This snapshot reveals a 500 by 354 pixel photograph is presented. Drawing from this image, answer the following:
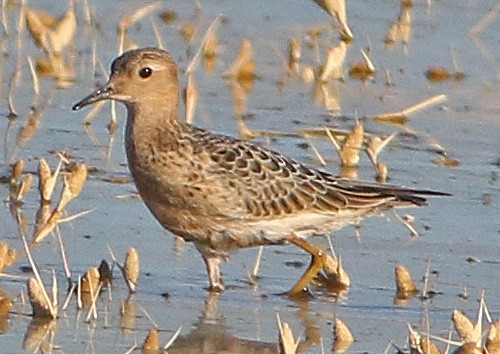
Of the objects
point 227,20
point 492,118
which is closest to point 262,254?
point 492,118

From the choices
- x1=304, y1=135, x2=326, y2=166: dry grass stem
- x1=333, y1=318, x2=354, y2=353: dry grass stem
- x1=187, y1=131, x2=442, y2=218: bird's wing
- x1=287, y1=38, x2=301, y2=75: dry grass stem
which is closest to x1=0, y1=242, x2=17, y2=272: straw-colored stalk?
x1=187, y1=131, x2=442, y2=218: bird's wing

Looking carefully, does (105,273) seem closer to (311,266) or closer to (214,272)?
(214,272)

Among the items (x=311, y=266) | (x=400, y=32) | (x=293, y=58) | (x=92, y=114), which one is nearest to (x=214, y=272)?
(x=311, y=266)

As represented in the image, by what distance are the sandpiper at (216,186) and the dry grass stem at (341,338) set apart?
2.70 ft

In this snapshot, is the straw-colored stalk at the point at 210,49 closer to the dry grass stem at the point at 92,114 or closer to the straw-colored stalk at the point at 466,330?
the dry grass stem at the point at 92,114

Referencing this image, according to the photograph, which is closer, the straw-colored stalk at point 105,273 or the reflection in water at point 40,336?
the reflection in water at point 40,336

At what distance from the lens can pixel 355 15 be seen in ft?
42.8

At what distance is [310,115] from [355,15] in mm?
2778

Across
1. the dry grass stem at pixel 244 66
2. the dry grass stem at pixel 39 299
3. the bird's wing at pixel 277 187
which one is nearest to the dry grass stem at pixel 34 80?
the dry grass stem at pixel 244 66

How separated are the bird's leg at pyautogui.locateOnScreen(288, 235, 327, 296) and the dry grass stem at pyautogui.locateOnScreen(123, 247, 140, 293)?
656 millimetres

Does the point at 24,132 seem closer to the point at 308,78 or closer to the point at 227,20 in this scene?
the point at 308,78

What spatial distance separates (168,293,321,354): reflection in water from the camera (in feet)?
21.1

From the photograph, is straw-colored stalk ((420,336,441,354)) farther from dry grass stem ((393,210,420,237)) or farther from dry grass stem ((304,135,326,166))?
dry grass stem ((304,135,326,166))

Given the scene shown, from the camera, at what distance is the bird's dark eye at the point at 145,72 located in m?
7.78
